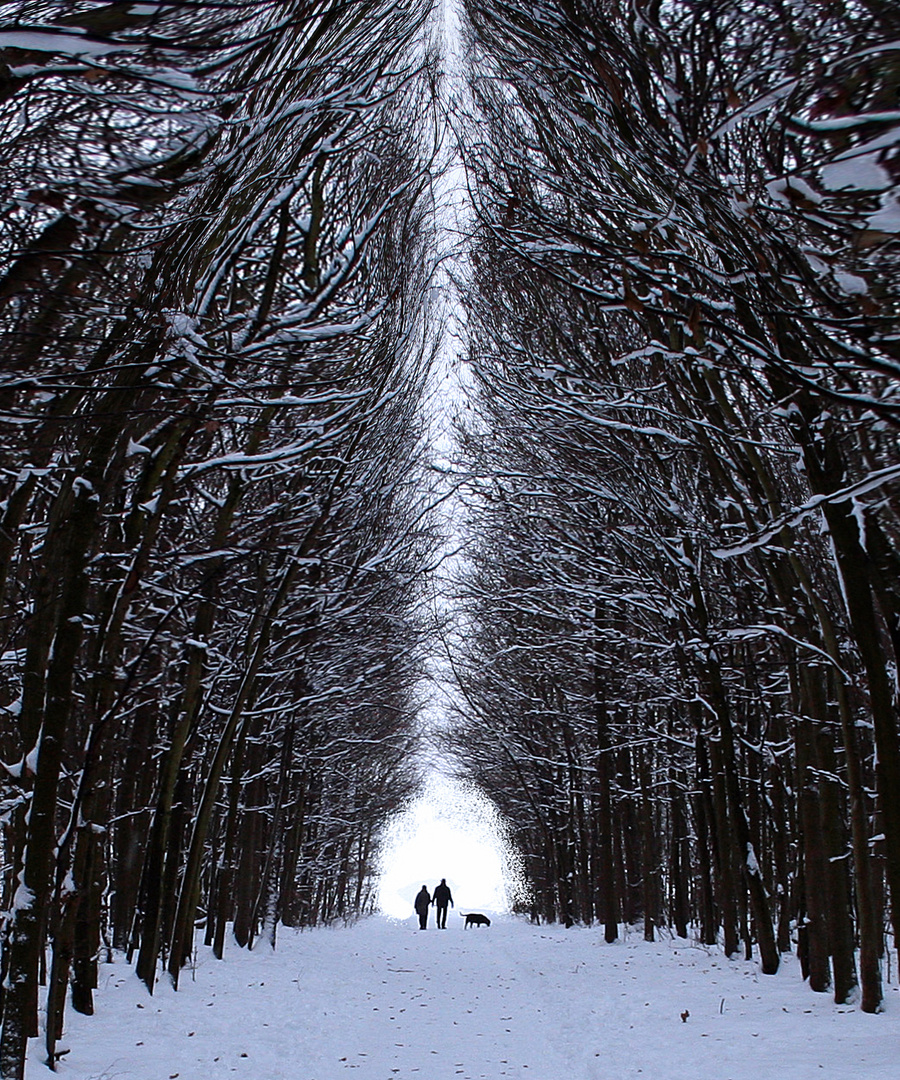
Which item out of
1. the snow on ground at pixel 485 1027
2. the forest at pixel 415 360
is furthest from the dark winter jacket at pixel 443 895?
the snow on ground at pixel 485 1027

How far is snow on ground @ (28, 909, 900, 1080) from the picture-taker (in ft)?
21.6

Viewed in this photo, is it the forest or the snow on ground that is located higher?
the forest

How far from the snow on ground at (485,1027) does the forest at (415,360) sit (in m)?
0.63

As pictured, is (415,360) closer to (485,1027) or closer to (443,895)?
(485,1027)

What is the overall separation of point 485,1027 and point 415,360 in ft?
25.2

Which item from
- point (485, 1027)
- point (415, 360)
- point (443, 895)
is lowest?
point (485, 1027)

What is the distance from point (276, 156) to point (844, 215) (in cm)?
439

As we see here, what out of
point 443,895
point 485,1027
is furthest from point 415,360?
point 443,895

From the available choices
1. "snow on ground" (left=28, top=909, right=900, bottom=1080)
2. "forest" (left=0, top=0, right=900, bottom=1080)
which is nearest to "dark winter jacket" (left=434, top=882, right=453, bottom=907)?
"forest" (left=0, top=0, right=900, bottom=1080)

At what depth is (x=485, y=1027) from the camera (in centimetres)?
906

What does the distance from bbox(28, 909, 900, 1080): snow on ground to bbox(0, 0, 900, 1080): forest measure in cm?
63

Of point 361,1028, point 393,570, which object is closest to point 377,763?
point 393,570

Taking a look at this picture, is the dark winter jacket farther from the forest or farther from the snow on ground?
the snow on ground

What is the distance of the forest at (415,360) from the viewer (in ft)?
14.8
